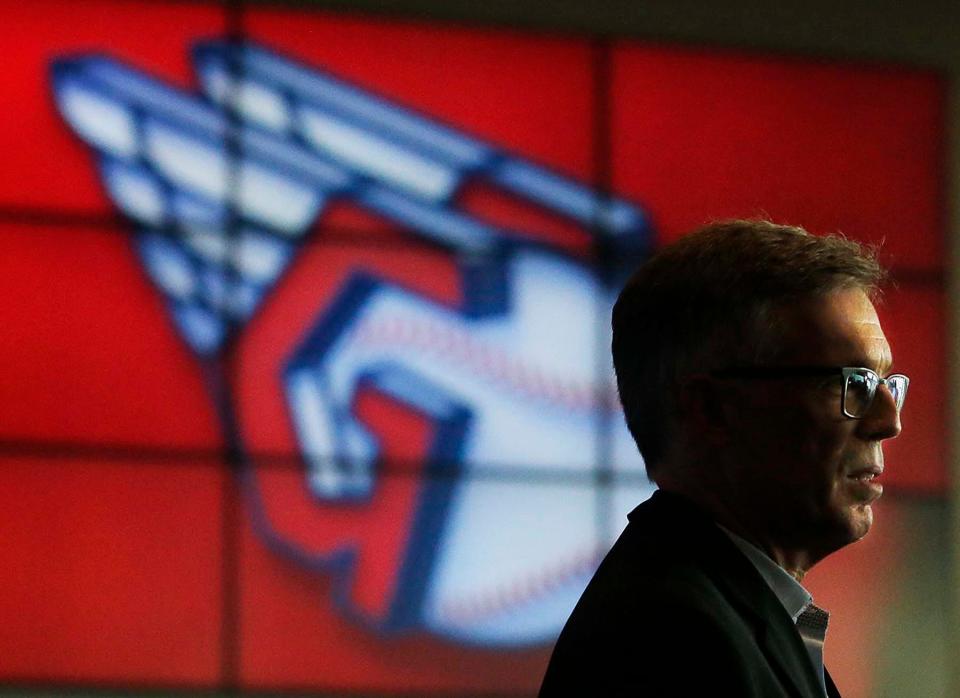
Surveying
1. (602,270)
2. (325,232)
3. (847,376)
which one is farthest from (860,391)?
(602,270)

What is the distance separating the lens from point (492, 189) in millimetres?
8797

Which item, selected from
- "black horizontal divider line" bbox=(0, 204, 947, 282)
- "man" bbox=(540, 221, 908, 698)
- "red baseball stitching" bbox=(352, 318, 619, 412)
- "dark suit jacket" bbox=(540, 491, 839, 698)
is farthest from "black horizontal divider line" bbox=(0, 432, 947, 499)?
"dark suit jacket" bbox=(540, 491, 839, 698)

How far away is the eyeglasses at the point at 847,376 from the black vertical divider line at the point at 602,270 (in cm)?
667

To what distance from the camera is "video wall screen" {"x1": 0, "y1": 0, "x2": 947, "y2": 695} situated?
27.1 ft

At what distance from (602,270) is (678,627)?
714cm

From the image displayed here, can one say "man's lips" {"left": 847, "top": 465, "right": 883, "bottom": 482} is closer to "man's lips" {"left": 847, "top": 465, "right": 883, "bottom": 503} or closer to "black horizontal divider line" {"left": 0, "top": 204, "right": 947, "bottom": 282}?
"man's lips" {"left": 847, "top": 465, "right": 883, "bottom": 503}

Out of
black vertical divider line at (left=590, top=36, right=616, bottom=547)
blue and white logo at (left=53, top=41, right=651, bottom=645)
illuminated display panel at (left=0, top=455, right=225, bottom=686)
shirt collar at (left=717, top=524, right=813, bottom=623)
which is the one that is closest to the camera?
shirt collar at (left=717, top=524, right=813, bottom=623)

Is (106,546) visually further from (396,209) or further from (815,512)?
(815,512)

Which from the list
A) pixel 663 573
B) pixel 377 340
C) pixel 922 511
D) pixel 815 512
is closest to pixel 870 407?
pixel 815 512

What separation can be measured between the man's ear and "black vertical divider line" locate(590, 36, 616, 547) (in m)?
6.66

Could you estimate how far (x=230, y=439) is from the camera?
837 centimetres

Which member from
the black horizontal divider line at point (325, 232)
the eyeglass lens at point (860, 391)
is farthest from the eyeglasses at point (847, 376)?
the black horizontal divider line at point (325, 232)

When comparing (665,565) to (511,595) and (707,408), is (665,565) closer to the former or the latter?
(707,408)

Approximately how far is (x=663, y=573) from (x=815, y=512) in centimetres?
29
